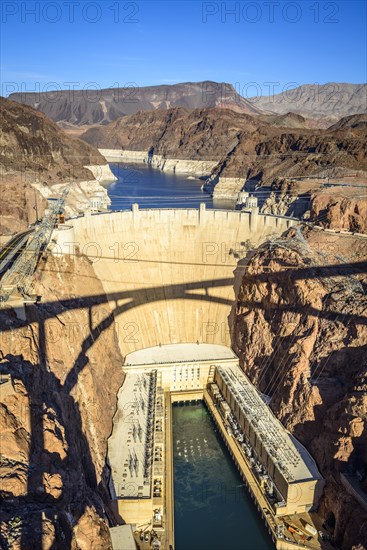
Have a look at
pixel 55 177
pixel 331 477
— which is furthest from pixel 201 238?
pixel 55 177

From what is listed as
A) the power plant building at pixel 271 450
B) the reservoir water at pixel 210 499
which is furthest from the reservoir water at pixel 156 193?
the reservoir water at pixel 210 499

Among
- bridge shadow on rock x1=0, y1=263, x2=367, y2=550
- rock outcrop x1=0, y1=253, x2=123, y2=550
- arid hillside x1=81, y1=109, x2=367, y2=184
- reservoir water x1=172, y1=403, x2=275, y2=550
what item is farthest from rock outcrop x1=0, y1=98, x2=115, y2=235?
reservoir water x1=172, y1=403, x2=275, y2=550

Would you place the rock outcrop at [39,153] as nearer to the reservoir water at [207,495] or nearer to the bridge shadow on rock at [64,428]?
the bridge shadow on rock at [64,428]

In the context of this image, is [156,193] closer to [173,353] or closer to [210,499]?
[173,353]

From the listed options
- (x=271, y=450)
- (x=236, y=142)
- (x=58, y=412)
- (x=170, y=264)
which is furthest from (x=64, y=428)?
(x=236, y=142)

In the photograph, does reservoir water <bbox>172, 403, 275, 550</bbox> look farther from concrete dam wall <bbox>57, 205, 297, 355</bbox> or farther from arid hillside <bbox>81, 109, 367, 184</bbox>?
arid hillside <bbox>81, 109, 367, 184</bbox>

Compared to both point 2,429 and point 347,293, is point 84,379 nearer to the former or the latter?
point 2,429
